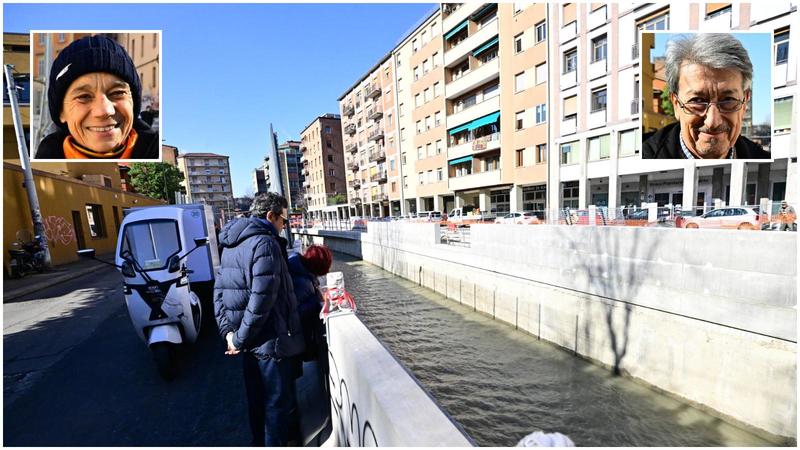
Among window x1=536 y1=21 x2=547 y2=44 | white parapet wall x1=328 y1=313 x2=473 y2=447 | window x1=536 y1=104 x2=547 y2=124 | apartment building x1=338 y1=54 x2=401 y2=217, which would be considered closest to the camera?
white parapet wall x1=328 y1=313 x2=473 y2=447

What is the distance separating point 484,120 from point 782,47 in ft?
49.2

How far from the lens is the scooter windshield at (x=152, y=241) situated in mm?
3996

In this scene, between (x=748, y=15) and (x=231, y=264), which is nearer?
(x=231, y=264)

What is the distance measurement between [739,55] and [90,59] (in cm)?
2232

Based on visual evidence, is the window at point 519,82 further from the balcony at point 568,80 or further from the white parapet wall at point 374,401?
the white parapet wall at point 374,401

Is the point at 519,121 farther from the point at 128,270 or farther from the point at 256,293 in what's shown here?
the point at 256,293

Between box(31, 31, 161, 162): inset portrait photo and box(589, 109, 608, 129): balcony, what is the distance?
21.1 metres

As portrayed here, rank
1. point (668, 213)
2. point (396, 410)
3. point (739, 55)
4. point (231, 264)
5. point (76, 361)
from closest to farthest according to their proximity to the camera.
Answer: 1. point (396, 410)
2. point (231, 264)
3. point (76, 361)
4. point (668, 213)
5. point (739, 55)

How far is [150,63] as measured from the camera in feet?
19.1

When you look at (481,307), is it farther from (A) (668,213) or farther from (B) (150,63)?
(B) (150,63)

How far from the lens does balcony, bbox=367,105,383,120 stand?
38.8 meters

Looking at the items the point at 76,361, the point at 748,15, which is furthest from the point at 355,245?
the point at 748,15

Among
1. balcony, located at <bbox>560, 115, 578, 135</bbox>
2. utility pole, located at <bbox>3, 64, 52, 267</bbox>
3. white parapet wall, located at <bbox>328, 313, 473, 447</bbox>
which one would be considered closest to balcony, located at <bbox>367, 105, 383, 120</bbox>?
balcony, located at <bbox>560, 115, 578, 135</bbox>

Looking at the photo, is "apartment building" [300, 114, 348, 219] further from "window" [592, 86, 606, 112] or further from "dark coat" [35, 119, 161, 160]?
"dark coat" [35, 119, 161, 160]
